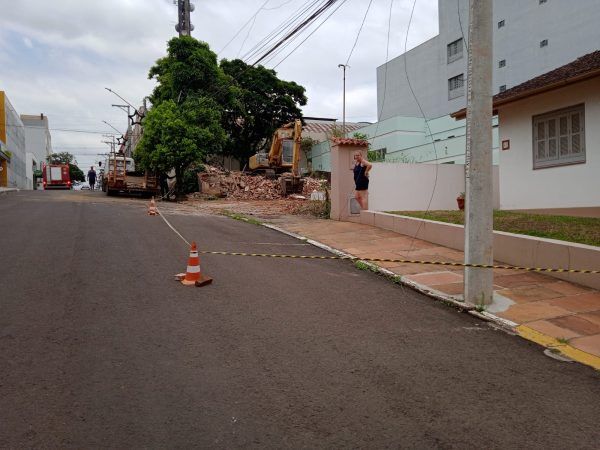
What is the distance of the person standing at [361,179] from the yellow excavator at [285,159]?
40.1 ft

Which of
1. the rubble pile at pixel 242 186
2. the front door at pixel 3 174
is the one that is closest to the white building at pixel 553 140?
the rubble pile at pixel 242 186

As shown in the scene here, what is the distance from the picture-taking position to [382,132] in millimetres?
32281

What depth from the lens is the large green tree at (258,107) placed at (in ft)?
121

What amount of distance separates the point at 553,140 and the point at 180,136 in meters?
16.6

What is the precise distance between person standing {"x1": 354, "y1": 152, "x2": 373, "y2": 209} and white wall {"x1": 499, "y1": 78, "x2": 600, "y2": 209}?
379cm

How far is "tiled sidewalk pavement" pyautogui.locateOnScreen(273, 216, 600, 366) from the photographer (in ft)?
18.2

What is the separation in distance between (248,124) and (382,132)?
1034 cm

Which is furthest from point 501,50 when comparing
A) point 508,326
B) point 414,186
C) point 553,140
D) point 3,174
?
point 3,174

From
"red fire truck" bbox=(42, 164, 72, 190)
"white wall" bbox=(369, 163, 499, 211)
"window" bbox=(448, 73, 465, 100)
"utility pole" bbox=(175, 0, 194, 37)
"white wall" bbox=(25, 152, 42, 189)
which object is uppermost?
"utility pole" bbox=(175, 0, 194, 37)

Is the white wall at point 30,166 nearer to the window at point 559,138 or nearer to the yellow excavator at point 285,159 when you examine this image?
the yellow excavator at point 285,159

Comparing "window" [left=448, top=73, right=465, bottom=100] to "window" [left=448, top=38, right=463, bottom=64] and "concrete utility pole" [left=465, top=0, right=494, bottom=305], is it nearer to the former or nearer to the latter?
"window" [left=448, top=38, right=463, bottom=64]

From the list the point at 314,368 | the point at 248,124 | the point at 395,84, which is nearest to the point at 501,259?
the point at 314,368

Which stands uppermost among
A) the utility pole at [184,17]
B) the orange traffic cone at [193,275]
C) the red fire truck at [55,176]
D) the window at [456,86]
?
the utility pole at [184,17]

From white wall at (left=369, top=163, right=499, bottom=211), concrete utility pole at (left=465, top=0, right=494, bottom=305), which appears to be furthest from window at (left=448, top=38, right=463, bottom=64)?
concrete utility pole at (left=465, top=0, right=494, bottom=305)
